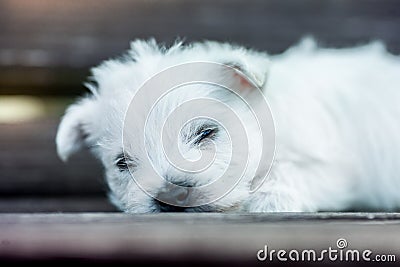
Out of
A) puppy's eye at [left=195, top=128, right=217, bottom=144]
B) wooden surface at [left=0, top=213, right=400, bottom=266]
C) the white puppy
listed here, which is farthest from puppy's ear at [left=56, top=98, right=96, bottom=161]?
wooden surface at [left=0, top=213, right=400, bottom=266]

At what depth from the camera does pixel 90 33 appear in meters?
2.18

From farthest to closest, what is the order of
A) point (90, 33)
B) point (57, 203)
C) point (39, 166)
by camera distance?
point (90, 33)
point (39, 166)
point (57, 203)

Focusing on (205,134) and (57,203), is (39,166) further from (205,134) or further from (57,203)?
(205,134)

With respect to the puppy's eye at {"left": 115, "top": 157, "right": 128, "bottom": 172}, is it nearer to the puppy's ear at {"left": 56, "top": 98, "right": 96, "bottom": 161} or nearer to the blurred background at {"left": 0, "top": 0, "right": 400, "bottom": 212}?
the puppy's ear at {"left": 56, "top": 98, "right": 96, "bottom": 161}

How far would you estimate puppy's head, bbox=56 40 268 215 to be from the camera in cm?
Result: 132

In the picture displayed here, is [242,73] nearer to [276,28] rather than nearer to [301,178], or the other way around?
[301,178]

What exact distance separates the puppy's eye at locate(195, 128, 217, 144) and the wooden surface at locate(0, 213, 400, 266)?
1.23 feet

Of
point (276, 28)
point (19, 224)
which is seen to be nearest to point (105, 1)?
point (276, 28)

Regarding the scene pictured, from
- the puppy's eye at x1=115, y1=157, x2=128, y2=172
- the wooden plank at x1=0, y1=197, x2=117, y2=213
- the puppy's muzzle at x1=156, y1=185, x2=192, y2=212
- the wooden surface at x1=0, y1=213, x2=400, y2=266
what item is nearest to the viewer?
the wooden surface at x1=0, y1=213, x2=400, y2=266

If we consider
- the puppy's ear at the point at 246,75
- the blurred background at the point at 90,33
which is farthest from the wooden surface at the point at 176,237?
the blurred background at the point at 90,33

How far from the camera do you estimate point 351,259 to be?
3.25 feet

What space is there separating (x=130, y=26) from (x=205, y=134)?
87 cm

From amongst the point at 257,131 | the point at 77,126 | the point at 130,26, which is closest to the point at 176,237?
the point at 257,131

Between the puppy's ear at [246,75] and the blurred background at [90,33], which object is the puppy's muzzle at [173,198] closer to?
the puppy's ear at [246,75]
